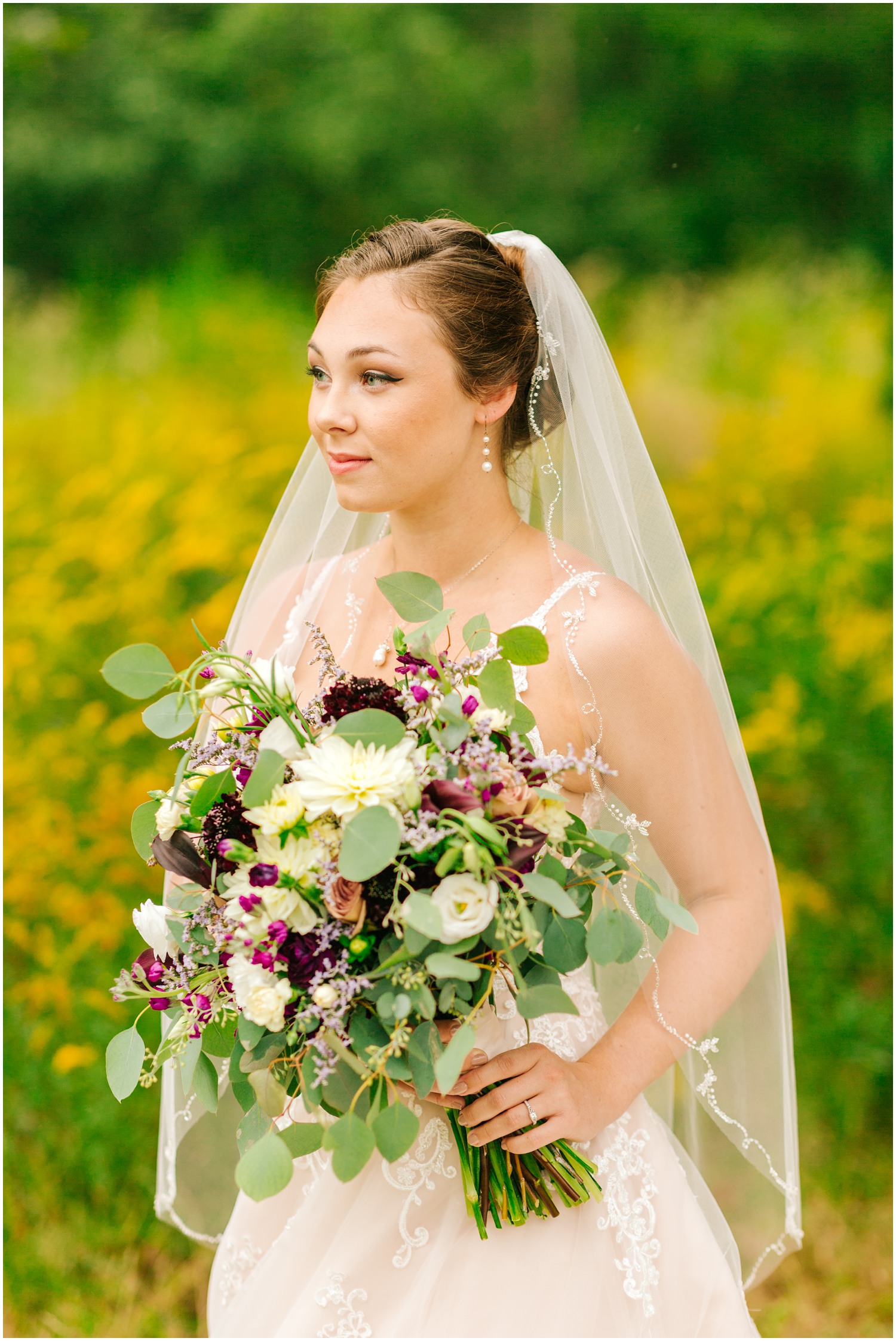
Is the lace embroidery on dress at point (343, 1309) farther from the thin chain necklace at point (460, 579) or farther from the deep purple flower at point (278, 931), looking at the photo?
the thin chain necklace at point (460, 579)

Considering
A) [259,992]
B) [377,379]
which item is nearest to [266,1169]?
[259,992]

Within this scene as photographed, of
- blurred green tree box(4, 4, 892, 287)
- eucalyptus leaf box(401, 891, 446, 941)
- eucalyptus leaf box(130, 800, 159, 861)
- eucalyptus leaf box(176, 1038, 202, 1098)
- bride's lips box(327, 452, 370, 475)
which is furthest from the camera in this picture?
blurred green tree box(4, 4, 892, 287)

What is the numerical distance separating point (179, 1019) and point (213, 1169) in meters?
1.17

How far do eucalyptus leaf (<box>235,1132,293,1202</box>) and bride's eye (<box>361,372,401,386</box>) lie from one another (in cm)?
110

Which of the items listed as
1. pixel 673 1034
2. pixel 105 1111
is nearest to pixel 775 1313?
pixel 673 1034

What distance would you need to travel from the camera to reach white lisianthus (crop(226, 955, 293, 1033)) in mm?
1205

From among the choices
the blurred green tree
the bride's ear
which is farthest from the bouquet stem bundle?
the blurred green tree

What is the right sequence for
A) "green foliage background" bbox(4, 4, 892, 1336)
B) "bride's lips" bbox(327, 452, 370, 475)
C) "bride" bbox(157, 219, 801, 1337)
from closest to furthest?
"bride" bbox(157, 219, 801, 1337), "bride's lips" bbox(327, 452, 370, 475), "green foliage background" bbox(4, 4, 892, 1336)

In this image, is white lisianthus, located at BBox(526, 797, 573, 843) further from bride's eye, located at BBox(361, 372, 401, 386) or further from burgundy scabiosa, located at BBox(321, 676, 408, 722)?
bride's eye, located at BBox(361, 372, 401, 386)

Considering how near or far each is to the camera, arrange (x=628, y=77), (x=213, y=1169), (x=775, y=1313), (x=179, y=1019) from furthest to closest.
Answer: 1. (x=628, y=77)
2. (x=775, y=1313)
3. (x=213, y=1169)
4. (x=179, y=1019)

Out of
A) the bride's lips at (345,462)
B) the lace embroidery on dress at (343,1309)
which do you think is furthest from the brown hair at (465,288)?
the lace embroidery on dress at (343,1309)

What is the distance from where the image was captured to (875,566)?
409 centimetres

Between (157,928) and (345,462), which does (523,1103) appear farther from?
(345,462)

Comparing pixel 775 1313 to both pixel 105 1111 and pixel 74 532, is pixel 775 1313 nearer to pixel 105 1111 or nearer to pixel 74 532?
pixel 105 1111
